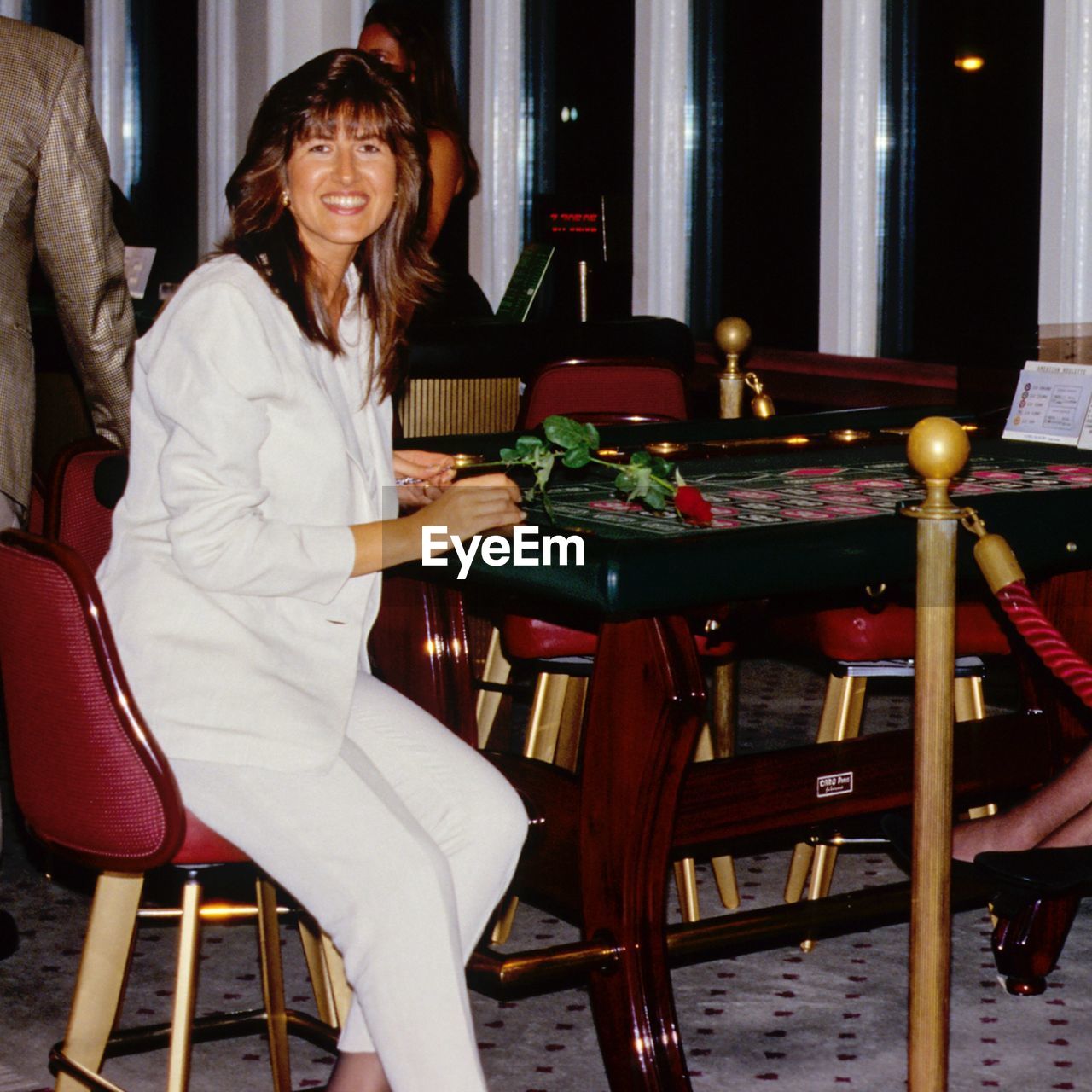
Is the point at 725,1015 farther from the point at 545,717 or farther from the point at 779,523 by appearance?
the point at 779,523

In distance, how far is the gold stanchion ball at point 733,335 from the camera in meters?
3.80

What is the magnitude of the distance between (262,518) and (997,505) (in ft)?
3.30

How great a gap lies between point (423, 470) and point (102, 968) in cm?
80

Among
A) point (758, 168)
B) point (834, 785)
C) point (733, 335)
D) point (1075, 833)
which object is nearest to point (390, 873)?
point (834, 785)

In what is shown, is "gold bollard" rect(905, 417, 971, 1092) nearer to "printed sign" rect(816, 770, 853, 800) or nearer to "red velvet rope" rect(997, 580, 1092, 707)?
"red velvet rope" rect(997, 580, 1092, 707)

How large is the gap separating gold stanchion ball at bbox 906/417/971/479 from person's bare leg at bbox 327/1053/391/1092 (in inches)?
35.0

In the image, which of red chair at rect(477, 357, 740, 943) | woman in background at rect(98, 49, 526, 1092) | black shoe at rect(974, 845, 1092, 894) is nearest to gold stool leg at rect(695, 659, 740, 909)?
red chair at rect(477, 357, 740, 943)

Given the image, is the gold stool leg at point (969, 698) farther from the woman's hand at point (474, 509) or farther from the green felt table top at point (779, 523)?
the woman's hand at point (474, 509)

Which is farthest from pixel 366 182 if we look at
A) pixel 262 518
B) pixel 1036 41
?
pixel 1036 41

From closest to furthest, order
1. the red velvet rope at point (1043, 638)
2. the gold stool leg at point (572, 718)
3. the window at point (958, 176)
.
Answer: the red velvet rope at point (1043, 638), the gold stool leg at point (572, 718), the window at point (958, 176)

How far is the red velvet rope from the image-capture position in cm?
231

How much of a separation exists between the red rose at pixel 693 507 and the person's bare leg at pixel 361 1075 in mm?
771

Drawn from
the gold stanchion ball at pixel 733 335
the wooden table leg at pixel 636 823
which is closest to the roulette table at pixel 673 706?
the wooden table leg at pixel 636 823

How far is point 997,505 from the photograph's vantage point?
2.53m
